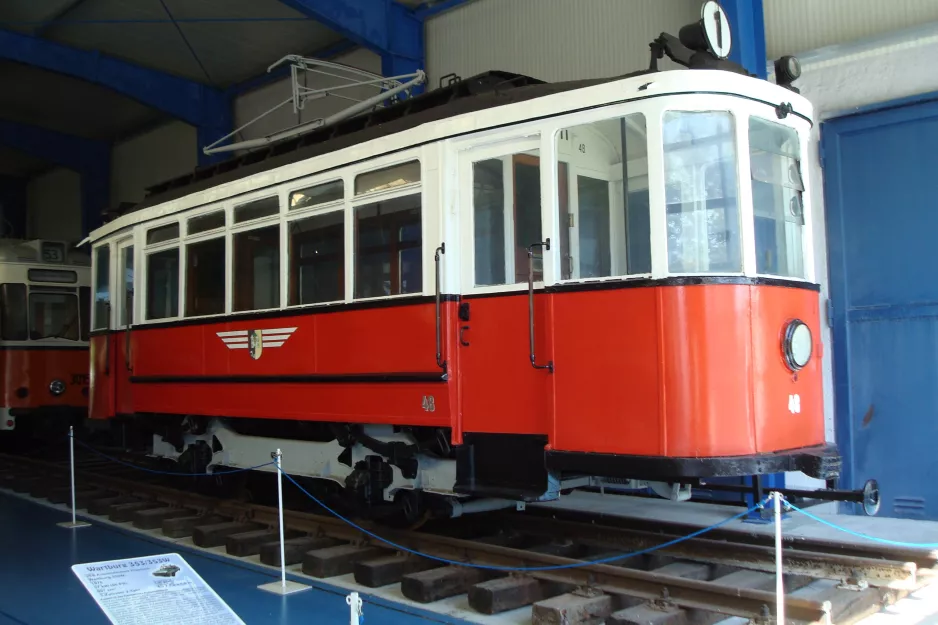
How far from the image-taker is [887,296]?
8242mm

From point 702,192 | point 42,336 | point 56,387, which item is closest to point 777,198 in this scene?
point 702,192

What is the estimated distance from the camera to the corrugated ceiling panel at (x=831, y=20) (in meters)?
7.85

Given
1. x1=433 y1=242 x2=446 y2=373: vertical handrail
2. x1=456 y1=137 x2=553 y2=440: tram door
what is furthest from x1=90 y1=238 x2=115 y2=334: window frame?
x1=456 y1=137 x2=553 y2=440: tram door

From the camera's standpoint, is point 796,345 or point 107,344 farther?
point 107,344

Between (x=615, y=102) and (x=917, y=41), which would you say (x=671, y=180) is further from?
(x=917, y=41)

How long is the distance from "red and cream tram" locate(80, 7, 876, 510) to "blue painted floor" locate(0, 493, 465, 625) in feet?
3.32

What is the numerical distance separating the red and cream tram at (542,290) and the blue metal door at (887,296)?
10.3 ft

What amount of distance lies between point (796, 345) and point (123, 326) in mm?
7053

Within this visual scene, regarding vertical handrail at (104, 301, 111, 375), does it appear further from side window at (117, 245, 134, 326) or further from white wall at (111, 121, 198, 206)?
white wall at (111, 121, 198, 206)

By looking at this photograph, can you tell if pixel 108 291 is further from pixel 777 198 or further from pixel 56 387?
pixel 777 198

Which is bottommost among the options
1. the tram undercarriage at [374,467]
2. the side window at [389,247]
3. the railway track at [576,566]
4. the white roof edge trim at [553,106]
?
the railway track at [576,566]

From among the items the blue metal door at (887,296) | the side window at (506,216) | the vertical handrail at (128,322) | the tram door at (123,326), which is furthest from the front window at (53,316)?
the blue metal door at (887,296)

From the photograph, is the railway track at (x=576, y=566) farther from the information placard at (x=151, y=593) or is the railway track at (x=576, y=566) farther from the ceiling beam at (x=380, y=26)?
the ceiling beam at (x=380, y=26)

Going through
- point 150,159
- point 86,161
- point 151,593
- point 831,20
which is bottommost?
point 151,593
